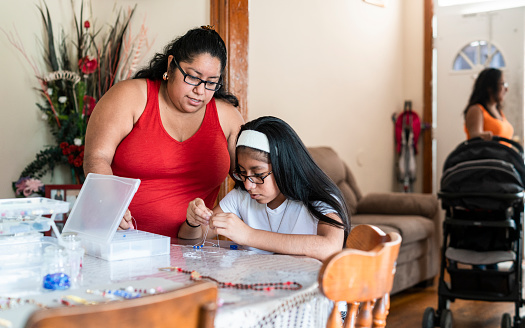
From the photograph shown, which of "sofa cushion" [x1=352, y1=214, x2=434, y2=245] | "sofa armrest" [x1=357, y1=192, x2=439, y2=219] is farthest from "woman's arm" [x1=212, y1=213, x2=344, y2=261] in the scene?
"sofa armrest" [x1=357, y1=192, x2=439, y2=219]

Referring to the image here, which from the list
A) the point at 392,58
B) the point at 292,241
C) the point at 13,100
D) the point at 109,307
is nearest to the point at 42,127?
the point at 13,100

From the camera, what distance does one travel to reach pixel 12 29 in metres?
3.47

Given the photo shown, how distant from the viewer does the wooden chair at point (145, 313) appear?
31.7 inches

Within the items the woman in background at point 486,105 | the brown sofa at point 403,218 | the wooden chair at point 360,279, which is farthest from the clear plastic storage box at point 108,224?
the woman in background at point 486,105

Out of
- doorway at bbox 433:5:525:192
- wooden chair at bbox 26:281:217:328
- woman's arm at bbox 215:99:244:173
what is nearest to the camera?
wooden chair at bbox 26:281:217:328

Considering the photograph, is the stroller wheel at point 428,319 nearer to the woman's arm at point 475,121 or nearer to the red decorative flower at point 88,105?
the woman's arm at point 475,121

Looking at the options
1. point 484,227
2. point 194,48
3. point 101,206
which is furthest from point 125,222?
point 484,227

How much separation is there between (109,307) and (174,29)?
9.96 ft

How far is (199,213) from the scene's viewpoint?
1806 mm

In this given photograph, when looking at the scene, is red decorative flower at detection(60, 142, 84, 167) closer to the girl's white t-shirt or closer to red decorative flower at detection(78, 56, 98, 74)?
red decorative flower at detection(78, 56, 98, 74)

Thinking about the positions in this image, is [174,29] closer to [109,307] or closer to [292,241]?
[292,241]

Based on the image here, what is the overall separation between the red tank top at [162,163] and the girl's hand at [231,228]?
1.60ft

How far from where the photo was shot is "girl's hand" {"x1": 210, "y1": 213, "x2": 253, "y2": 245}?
166 cm

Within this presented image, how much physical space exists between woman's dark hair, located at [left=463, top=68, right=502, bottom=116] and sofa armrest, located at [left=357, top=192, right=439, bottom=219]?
33.9 inches
